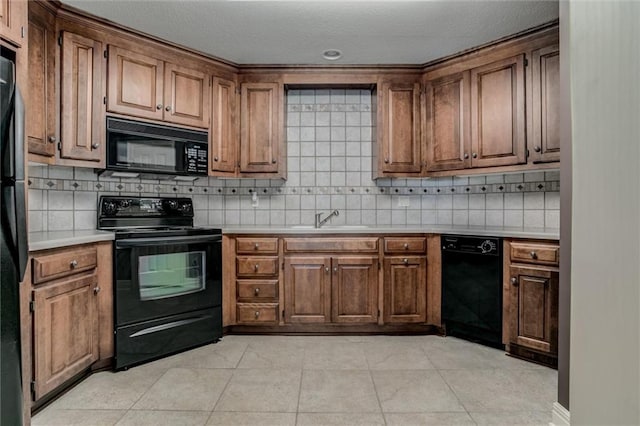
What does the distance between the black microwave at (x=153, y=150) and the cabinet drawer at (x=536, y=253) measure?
2484 millimetres

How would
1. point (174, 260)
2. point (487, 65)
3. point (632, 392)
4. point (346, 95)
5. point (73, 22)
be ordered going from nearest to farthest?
point (632, 392), point (73, 22), point (174, 260), point (487, 65), point (346, 95)

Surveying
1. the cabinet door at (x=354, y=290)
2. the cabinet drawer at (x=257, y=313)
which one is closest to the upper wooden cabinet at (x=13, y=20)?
the cabinet drawer at (x=257, y=313)

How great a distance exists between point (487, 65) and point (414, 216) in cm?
145

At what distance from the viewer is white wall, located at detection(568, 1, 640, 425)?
542mm

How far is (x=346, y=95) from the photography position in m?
3.52

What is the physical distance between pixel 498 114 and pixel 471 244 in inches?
41.1

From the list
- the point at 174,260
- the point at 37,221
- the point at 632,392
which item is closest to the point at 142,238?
the point at 174,260

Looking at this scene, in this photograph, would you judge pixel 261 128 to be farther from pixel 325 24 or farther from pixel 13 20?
pixel 13 20

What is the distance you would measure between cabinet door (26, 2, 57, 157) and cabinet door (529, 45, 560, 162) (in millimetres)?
3301

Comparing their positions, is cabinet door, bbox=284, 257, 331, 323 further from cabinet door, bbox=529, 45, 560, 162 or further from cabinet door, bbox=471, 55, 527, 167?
cabinet door, bbox=529, 45, 560, 162

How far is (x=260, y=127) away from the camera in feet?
10.5

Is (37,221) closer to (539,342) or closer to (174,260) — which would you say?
(174,260)

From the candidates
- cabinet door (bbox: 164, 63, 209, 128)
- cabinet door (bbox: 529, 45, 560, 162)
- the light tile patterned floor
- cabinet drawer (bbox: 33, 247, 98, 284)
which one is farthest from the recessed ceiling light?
the light tile patterned floor

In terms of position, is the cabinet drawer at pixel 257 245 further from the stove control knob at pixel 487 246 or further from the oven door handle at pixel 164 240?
the stove control knob at pixel 487 246
